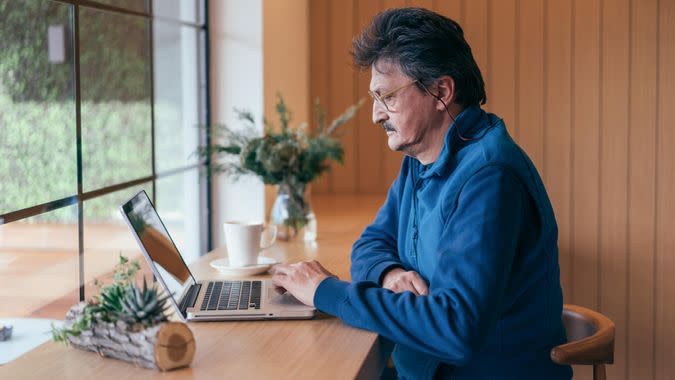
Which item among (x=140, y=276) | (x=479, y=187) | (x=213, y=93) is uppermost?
(x=213, y=93)

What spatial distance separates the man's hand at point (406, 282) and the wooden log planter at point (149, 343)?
0.54 meters

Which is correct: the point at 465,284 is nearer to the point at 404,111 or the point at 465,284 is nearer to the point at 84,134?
the point at 404,111

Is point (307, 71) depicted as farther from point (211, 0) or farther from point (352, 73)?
point (211, 0)

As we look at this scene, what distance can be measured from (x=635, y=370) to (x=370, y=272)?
7.57ft

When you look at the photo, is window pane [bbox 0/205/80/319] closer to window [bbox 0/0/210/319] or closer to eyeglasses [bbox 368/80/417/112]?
window [bbox 0/0/210/319]

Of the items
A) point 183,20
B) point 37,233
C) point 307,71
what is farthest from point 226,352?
point 307,71

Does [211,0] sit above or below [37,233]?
above

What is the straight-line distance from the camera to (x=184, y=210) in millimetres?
3037

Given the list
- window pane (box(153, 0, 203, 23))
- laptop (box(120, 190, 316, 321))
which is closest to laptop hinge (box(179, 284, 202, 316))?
laptop (box(120, 190, 316, 321))

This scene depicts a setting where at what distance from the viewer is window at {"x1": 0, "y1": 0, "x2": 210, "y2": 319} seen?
189cm

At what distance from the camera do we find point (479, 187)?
5.16 feet

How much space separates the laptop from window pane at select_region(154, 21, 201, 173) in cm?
87

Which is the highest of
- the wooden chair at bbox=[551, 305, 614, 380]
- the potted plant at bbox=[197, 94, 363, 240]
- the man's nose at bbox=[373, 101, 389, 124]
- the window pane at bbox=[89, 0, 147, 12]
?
the window pane at bbox=[89, 0, 147, 12]

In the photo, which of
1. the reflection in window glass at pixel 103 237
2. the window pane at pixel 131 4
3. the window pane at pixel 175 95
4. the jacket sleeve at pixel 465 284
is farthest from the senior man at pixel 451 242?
the window pane at pixel 175 95
